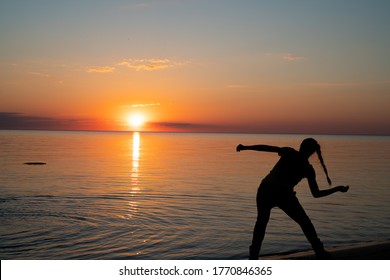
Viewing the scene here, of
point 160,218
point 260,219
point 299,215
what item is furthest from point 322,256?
point 160,218

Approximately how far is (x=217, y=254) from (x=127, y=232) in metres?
3.57

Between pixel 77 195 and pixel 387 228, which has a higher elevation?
pixel 77 195

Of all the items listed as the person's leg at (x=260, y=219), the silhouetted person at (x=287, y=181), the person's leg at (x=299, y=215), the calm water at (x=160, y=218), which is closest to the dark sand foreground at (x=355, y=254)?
the person's leg at (x=299, y=215)

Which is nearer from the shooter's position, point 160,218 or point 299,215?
point 299,215

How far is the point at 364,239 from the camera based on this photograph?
13500 mm

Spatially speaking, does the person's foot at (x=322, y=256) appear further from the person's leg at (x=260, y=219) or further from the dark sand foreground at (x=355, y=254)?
the person's leg at (x=260, y=219)

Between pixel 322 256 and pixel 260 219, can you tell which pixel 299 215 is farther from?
pixel 322 256

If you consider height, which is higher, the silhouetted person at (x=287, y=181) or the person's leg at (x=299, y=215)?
the silhouetted person at (x=287, y=181)

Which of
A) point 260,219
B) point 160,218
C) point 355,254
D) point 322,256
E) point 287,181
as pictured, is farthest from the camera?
point 160,218

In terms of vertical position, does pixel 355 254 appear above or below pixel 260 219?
below

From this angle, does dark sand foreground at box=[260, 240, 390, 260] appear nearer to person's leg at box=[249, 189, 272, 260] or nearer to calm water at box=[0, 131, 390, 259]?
person's leg at box=[249, 189, 272, 260]

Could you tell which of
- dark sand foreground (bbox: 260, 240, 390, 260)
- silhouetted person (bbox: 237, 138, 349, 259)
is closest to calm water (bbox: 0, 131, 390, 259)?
dark sand foreground (bbox: 260, 240, 390, 260)
